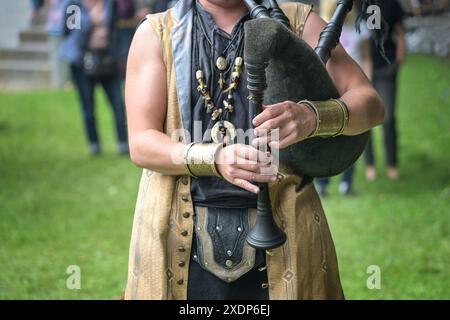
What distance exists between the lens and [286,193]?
2.43 metres

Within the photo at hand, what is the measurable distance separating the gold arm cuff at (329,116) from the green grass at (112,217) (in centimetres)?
245

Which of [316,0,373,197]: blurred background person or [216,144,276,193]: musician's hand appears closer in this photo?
[216,144,276,193]: musician's hand

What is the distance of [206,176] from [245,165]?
0.31 m

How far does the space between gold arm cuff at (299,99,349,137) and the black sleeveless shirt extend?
10.4 inches

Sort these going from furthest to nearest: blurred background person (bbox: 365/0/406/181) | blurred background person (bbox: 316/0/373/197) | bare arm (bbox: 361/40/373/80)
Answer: blurred background person (bbox: 365/0/406/181) < bare arm (bbox: 361/40/373/80) < blurred background person (bbox: 316/0/373/197)

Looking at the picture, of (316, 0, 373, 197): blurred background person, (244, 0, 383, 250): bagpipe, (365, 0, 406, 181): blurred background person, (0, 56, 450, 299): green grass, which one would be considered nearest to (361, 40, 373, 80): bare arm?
(316, 0, 373, 197): blurred background person

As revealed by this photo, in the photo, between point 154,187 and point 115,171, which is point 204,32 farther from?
point 115,171

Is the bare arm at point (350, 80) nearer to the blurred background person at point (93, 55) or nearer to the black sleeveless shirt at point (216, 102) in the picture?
the black sleeveless shirt at point (216, 102)

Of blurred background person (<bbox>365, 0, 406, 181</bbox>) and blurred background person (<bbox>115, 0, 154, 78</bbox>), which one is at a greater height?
blurred background person (<bbox>115, 0, 154, 78</bbox>)

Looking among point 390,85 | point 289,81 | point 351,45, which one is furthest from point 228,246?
point 390,85

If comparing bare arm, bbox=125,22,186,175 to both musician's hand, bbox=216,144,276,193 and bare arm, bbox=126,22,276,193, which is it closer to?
bare arm, bbox=126,22,276,193

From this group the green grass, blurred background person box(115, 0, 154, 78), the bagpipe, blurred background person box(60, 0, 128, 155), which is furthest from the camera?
blurred background person box(115, 0, 154, 78)

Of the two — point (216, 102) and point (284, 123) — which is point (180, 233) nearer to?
point (216, 102)

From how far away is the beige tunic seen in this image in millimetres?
2426
